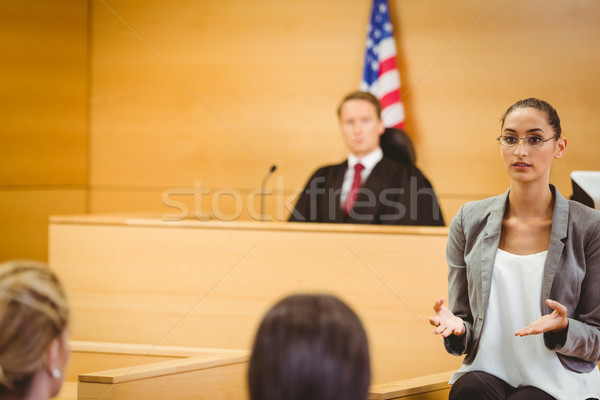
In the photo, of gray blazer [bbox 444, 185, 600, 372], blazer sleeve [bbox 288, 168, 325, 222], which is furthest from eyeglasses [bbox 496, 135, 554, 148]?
blazer sleeve [bbox 288, 168, 325, 222]

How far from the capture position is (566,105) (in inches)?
193

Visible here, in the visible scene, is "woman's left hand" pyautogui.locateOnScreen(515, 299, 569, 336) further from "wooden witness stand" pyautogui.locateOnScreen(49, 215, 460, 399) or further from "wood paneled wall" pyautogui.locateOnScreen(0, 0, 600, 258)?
"wood paneled wall" pyautogui.locateOnScreen(0, 0, 600, 258)

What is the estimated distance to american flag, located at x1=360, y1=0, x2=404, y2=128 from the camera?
5059 millimetres

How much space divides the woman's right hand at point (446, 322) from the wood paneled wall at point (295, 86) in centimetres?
336

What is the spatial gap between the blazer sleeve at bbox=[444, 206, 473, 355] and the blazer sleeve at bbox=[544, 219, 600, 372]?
0.24 meters

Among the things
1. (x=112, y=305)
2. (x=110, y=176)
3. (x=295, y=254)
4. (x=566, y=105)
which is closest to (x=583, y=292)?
(x=295, y=254)

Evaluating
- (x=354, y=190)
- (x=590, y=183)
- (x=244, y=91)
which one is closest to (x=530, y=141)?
(x=590, y=183)

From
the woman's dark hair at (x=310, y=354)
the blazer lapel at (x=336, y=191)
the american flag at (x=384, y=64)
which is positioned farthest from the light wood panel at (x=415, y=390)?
the american flag at (x=384, y=64)

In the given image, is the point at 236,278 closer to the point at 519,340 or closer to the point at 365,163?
the point at 365,163

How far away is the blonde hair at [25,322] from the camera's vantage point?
1129mm

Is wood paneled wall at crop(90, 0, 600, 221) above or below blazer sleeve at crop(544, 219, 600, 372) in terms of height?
above

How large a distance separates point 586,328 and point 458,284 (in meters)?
0.38

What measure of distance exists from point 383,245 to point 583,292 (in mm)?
1246

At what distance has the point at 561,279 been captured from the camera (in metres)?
1.82
